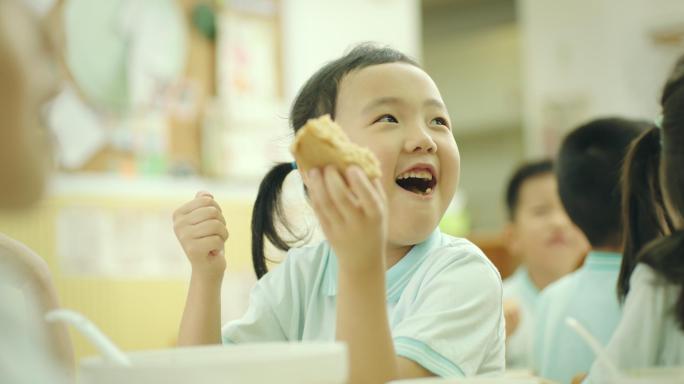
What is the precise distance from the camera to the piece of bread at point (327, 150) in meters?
0.81

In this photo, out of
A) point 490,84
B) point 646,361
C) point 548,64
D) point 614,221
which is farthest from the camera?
point 490,84

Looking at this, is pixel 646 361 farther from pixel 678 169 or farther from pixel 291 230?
pixel 291 230

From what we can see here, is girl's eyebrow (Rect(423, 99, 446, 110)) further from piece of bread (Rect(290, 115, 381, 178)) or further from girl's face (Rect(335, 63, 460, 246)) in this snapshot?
piece of bread (Rect(290, 115, 381, 178))

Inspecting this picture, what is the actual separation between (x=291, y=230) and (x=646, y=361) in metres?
0.56

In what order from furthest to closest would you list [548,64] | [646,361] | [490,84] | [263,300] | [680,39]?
1. [490,84]
2. [548,64]
3. [680,39]
4. [263,300]
5. [646,361]

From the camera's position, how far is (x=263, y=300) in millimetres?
1248

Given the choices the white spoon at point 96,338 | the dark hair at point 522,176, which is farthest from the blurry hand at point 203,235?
the dark hair at point 522,176

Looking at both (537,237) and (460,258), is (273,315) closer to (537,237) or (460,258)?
(460,258)

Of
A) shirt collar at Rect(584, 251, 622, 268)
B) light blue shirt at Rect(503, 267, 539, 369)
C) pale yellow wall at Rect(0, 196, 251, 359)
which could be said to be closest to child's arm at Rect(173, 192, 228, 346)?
shirt collar at Rect(584, 251, 622, 268)

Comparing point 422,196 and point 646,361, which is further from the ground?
point 422,196

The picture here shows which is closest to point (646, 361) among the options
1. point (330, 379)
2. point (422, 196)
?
point (422, 196)

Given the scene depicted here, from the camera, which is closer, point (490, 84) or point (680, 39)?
point (680, 39)

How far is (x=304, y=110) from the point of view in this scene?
4.20 feet

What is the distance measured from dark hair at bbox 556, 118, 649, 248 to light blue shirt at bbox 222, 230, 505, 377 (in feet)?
2.48
